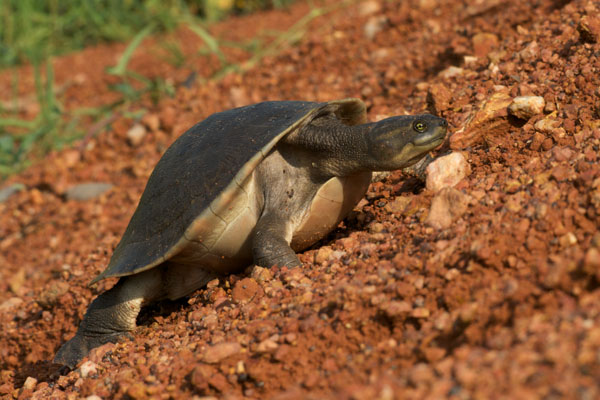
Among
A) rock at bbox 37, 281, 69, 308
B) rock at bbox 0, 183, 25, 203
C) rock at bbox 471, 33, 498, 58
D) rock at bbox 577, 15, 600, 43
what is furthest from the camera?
A: rock at bbox 0, 183, 25, 203

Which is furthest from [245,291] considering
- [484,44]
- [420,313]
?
[484,44]

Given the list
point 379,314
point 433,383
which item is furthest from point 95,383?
point 433,383

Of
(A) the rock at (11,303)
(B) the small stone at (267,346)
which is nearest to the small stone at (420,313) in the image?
(B) the small stone at (267,346)

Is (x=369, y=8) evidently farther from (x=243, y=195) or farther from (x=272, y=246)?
(x=272, y=246)

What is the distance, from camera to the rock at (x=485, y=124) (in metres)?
3.72

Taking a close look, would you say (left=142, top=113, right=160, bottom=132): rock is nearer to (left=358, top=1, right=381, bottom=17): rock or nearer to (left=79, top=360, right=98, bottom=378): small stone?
(left=358, top=1, right=381, bottom=17): rock

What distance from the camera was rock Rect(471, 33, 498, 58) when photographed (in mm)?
4957

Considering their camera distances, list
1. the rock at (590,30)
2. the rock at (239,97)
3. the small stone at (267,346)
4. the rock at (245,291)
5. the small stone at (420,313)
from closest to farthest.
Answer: the small stone at (420,313) → the small stone at (267,346) → the rock at (245,291) → the rock at (590,30) → the rock at (239,97)

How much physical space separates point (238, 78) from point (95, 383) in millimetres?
4376

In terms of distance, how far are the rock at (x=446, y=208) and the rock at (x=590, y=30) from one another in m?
1.68

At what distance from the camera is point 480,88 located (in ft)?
13.9

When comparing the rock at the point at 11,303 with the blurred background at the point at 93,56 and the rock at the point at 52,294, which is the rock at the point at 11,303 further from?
the blurred background at the point at 93,56

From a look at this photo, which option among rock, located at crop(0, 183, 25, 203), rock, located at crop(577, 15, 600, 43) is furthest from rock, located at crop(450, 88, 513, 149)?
rock, located at crop(0, 183, 25, 203)

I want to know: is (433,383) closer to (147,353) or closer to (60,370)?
(147,353)
